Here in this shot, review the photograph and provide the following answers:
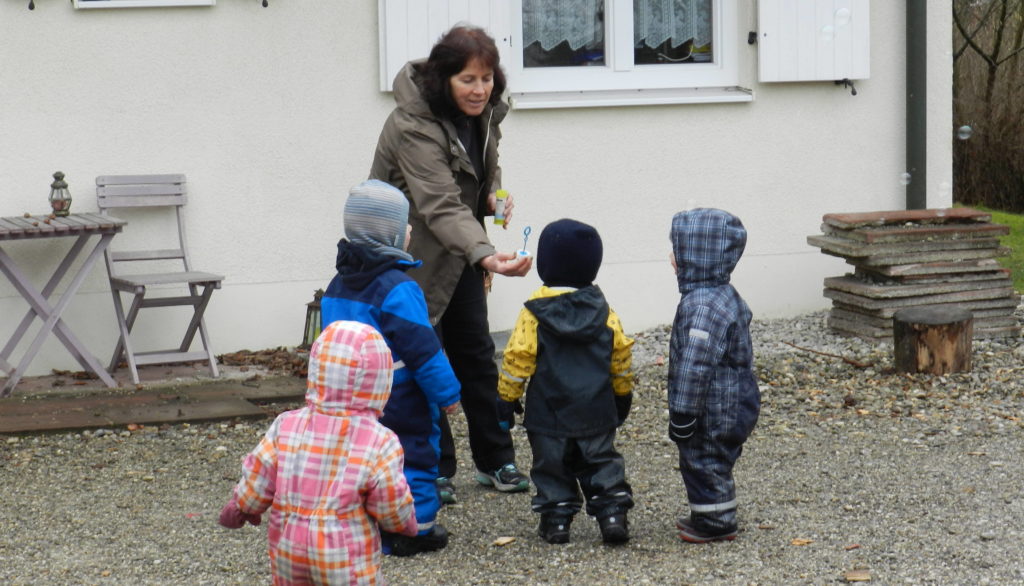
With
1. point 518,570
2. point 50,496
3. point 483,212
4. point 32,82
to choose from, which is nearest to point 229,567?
point 518,570

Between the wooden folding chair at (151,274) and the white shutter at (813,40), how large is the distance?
348cm

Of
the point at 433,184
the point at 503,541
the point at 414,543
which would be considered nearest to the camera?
the point at 414,543

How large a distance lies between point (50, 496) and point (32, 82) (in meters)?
2.83

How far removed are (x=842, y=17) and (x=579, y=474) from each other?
480 cm

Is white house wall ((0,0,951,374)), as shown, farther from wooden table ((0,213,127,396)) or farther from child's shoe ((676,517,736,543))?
child's shoe ((676,517,736,543))

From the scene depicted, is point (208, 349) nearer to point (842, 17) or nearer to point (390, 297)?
point (390, 297)

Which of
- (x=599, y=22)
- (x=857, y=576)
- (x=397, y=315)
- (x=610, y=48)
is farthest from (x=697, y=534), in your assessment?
(x=599, y=22)

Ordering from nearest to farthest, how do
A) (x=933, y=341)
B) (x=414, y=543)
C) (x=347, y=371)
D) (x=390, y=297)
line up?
(x=347, y=371) → (x=390, y=297) → (x=414, y=543) → (x=933, y=341)

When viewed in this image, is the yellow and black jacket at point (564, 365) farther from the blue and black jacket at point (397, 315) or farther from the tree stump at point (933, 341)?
the tree stump at point (933, 341)

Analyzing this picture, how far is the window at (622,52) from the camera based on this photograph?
802 cm

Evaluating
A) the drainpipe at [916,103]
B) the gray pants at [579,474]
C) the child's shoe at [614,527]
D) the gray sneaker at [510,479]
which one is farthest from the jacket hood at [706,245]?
the drainpipe at [916,103]

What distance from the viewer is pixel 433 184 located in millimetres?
4605

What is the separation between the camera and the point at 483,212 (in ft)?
16.5

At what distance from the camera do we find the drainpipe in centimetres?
837
